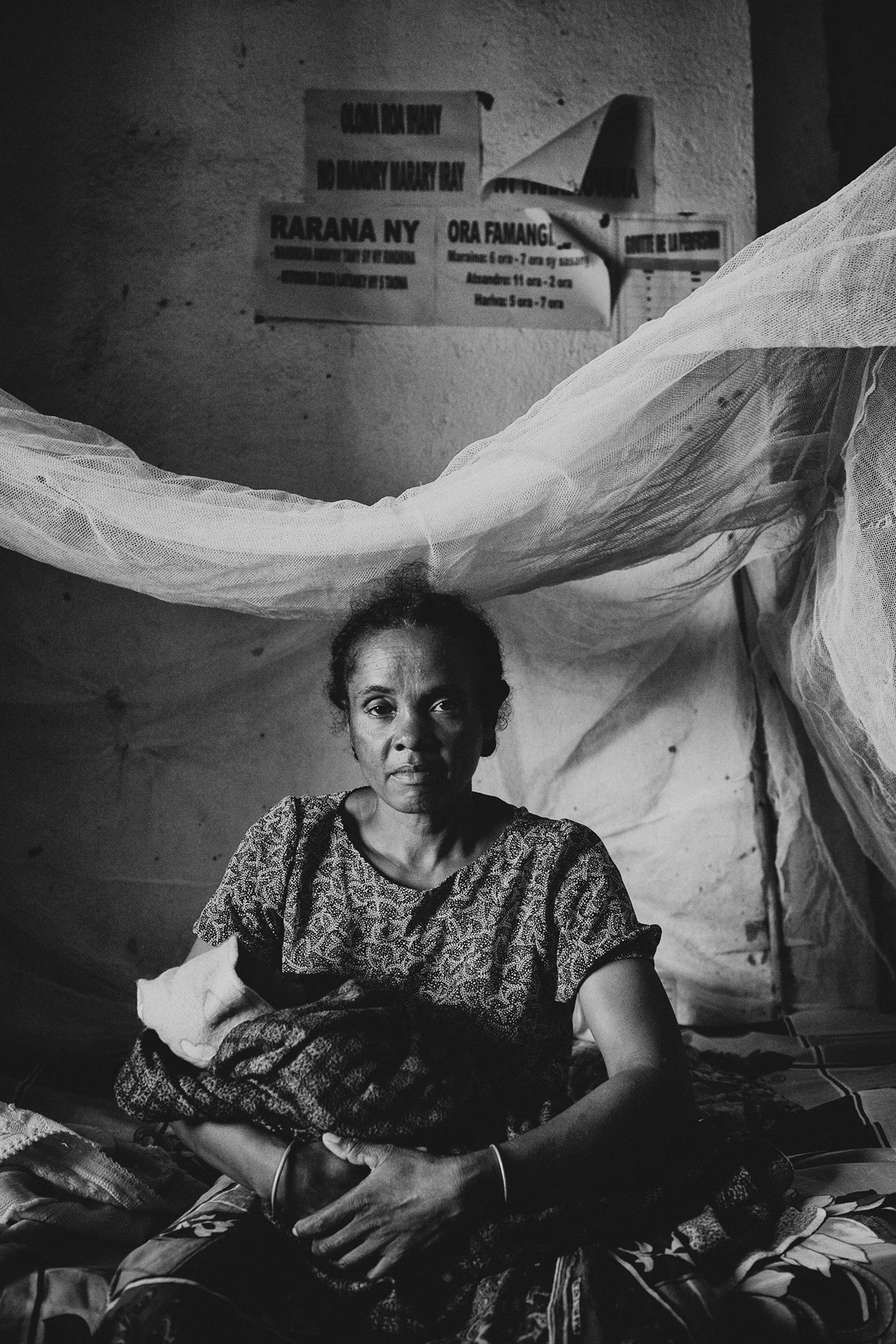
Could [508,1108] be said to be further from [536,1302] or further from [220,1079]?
[220,1079]

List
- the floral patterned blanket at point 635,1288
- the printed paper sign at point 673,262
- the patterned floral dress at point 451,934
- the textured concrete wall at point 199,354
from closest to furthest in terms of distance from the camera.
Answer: the floral patterned blanket at point 635,1288 → the patterned floral dress at point 451,934 → the textured concrete wall at point 199,354 → the printed paper sign at point 673,262

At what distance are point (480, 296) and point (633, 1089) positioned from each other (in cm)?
183

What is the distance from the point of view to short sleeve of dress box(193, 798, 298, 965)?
1488 millimetres

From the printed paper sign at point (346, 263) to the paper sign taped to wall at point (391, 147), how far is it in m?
0.04

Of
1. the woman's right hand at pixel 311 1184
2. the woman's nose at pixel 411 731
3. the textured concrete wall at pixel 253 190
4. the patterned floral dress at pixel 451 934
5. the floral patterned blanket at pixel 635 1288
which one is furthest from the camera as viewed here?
the textured concrete wall at pixel 253 190

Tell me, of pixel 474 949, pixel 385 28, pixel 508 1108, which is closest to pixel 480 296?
pixel 385 28

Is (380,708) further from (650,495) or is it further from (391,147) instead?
(391,147)

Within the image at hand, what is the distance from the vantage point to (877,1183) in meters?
1.44

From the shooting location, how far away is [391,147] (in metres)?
2.51

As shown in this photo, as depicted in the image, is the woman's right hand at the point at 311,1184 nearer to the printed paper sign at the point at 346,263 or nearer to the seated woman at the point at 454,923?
the seated woman at the point at 454,923

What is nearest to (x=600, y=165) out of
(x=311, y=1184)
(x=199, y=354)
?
(x=199, y=354)

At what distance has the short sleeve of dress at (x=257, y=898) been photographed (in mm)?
1488

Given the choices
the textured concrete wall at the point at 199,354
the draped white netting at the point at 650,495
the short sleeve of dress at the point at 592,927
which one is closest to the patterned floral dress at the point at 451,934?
the short sleeve of dress at the point at 592,927

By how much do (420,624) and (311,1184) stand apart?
721 mm
